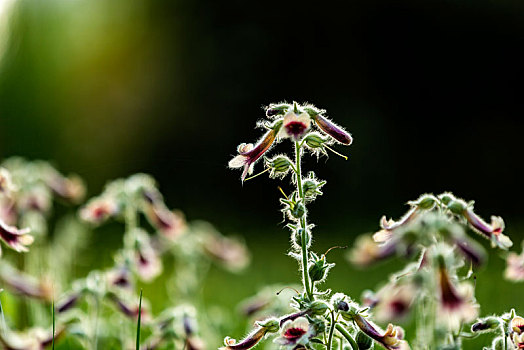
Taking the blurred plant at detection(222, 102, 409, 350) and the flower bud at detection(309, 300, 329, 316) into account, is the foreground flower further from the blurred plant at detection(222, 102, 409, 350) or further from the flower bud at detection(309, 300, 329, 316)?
the flower bud at detection(309, 300, 329, 316)

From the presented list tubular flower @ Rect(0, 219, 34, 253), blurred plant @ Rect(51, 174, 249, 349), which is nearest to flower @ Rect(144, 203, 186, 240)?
blurred plant @ Rect(51, 174, 249, 349)

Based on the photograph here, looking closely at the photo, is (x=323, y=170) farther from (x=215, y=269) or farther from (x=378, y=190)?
(x=215, y=269)

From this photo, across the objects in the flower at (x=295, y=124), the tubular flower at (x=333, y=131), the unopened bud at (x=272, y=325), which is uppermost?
the tubular flower at (x=333, y=131)

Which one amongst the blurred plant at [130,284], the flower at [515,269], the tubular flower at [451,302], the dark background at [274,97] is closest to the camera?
the tubular flower at [451,302]

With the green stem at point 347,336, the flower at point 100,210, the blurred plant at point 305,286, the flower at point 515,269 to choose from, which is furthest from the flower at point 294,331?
the flower at point 100,210

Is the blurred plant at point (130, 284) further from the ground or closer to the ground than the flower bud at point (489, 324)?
further from the ground

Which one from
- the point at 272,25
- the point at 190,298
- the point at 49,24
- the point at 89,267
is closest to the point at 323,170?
the point at 272,25

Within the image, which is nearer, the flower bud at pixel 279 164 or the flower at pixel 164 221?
the flower bud at pixel 279 164

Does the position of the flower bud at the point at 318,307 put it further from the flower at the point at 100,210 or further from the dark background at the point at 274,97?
the dark background at the point at 274,97
